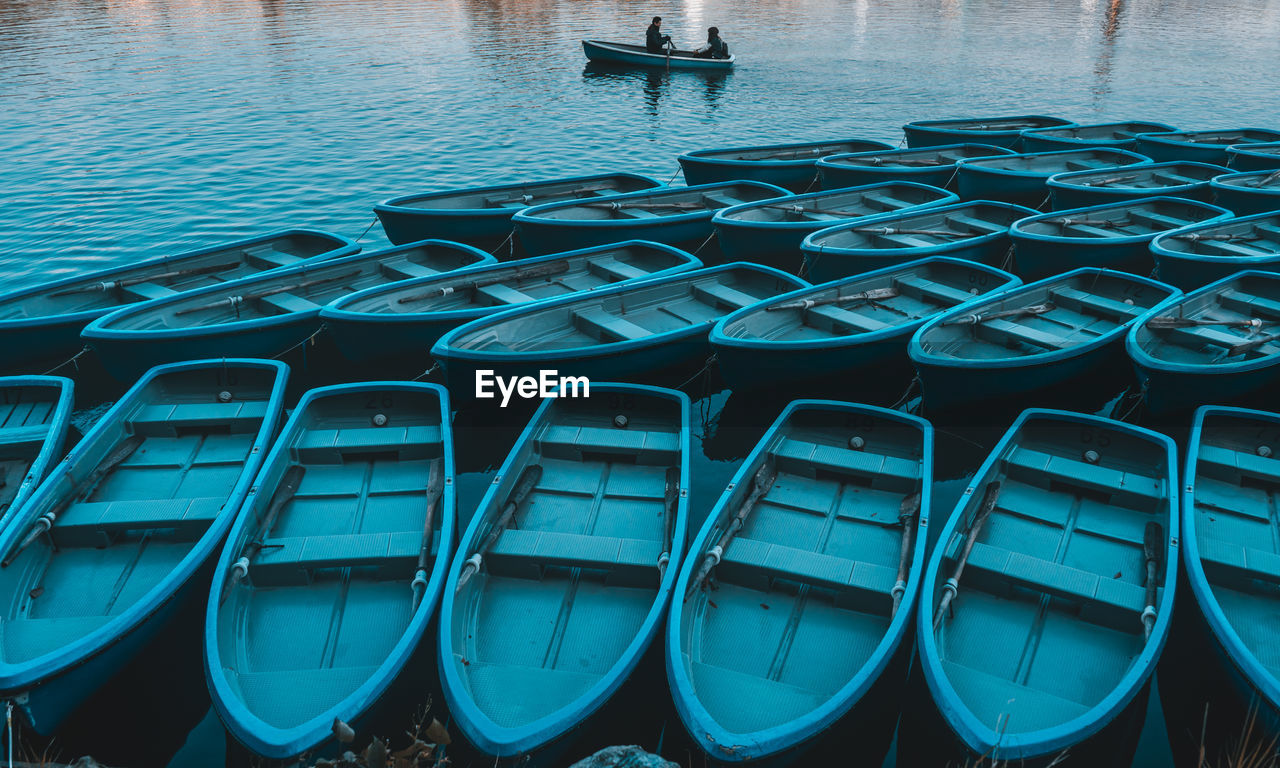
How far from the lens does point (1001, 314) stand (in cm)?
1481

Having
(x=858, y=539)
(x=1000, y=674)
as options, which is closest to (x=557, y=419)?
(x=858, y=539)

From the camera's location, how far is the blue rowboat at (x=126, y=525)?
7.75 meters

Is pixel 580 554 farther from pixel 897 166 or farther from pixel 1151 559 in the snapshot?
pixel 897 166

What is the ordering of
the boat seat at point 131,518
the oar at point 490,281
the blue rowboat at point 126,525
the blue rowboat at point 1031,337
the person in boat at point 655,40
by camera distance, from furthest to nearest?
the person in boat at point 655,40 → the oar at point 490,281 → the blue rowboat at point 1031,337 → the boat seat at point 131,518 → the blue rowboat at point 126,525

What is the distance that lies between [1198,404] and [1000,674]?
734 cm

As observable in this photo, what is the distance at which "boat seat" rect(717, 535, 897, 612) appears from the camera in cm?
859

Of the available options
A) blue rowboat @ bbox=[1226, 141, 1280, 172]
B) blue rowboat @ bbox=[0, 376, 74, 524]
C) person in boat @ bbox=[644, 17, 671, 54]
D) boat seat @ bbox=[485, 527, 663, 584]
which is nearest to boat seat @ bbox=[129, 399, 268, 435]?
blue rowboat @ bbox=[0, 376, 74, 524]

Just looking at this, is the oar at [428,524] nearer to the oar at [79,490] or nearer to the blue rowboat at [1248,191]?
the oar at [79,490]

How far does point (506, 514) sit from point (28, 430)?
682 cm

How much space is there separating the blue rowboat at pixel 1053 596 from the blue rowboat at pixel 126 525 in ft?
24.8

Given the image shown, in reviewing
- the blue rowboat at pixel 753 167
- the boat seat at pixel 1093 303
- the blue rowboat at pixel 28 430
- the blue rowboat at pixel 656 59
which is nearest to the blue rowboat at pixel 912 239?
the boat seat at pixel 1093 303

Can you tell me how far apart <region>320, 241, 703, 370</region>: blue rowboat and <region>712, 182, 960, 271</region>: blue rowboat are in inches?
74.0

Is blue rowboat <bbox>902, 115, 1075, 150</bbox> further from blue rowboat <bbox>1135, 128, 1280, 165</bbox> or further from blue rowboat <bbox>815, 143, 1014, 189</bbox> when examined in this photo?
blue rowboat <bbox>1135, 128, 1280, 165</bbox>

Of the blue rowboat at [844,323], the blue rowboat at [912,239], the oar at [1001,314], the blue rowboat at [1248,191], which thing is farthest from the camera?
the blue rowboat at [1248,191]
